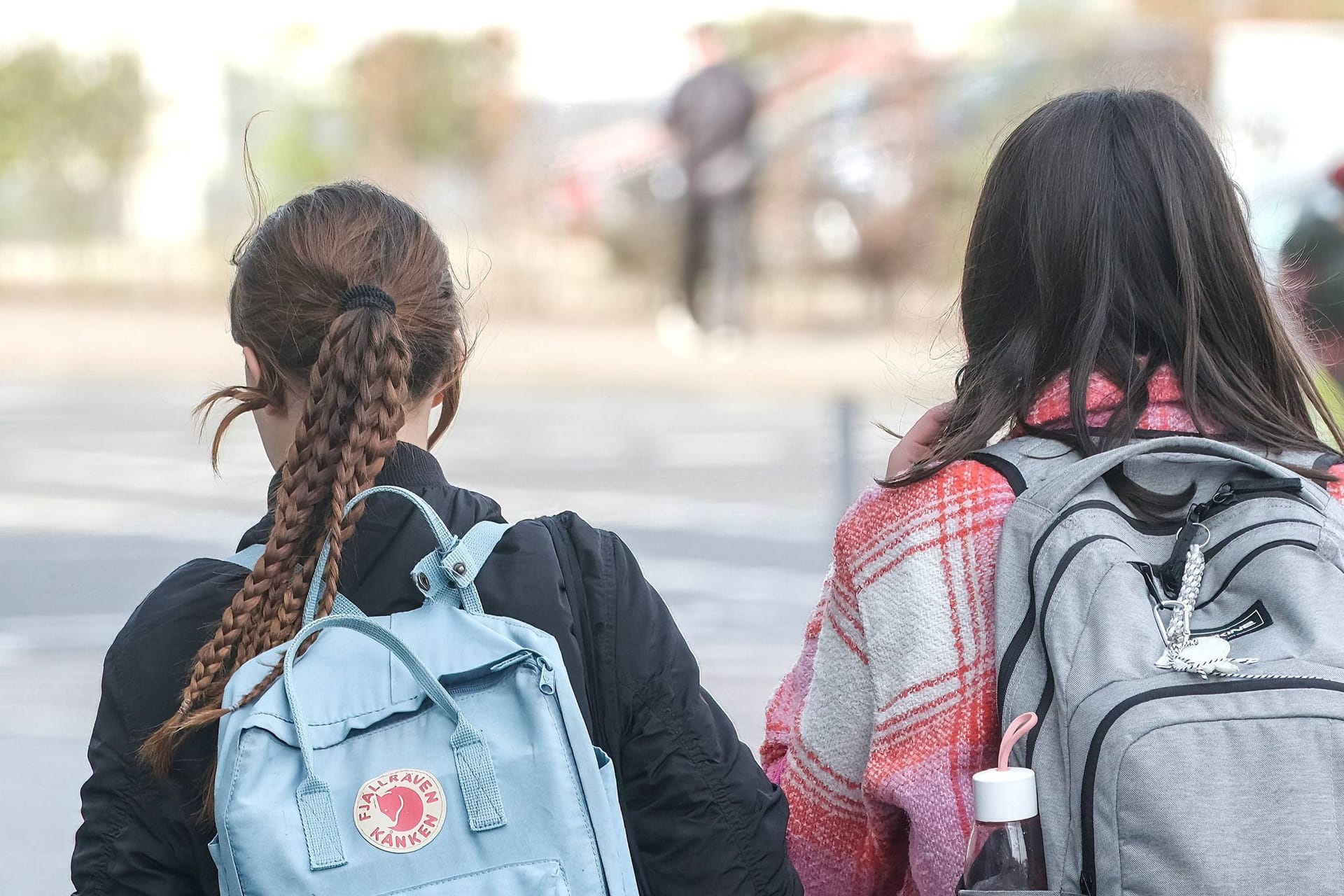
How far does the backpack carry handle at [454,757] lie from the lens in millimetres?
1726

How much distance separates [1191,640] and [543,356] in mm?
14235

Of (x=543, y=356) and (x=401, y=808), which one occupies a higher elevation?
(x=543, y=356)

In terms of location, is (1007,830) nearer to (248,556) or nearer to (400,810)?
(400,810)

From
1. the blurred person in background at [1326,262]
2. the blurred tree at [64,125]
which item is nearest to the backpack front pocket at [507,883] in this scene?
the blurred person in background at [1326,262]

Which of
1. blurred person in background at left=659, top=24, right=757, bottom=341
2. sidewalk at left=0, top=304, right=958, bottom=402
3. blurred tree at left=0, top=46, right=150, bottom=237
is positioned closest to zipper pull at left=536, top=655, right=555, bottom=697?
sidewalk at left=0, top=304, right=958, bottom=402

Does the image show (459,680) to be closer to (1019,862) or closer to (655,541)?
(1019,862)

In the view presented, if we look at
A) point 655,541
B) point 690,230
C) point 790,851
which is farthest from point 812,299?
point 790,851

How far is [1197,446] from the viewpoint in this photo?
1.94 meters

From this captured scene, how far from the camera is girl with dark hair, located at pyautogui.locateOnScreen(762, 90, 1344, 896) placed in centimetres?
203

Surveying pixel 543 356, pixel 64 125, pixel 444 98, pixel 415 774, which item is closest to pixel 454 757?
pixel 415 774

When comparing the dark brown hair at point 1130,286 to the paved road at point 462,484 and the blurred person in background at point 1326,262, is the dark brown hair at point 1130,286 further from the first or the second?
the blurred person in background at point 1326,262

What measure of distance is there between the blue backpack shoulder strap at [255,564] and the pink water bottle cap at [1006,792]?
72 centimetres

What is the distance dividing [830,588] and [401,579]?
58 centimetres

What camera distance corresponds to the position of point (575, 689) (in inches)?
75.2
